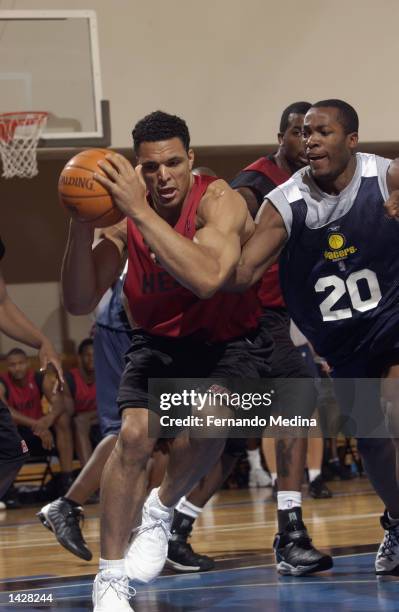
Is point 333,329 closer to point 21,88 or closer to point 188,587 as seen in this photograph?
point 188,587

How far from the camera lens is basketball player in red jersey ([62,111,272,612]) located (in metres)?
3.98

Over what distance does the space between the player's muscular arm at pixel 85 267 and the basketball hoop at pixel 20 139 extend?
19.1 ft

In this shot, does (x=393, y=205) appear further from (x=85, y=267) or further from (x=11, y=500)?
(x=11, y=500)

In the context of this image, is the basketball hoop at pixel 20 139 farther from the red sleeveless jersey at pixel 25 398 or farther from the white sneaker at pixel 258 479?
the white sneaker at pixel 258 479

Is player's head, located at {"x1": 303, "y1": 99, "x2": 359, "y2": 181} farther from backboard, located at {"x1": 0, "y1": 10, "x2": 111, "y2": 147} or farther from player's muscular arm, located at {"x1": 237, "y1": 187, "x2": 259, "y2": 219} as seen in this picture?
backboard, located at {"x1": 0, "y1": 10, "x2": 111, "y2": 147}

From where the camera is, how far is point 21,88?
35.4 feet

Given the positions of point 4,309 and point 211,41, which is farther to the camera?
point 211,41

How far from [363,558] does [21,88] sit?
690 centimetres

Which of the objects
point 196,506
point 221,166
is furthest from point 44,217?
point 196,506

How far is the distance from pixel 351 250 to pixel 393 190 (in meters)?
0.31

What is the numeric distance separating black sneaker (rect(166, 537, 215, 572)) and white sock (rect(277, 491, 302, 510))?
1.64 ft

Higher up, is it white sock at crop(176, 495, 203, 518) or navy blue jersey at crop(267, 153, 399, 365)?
navy blue jersey at crop(267, 153, 399, 365)

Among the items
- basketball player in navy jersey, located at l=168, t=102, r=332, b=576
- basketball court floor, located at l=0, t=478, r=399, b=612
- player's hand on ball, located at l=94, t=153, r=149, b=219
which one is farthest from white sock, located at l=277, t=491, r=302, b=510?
player's hand on ball, located at l=94, t=153, r=149, b=219

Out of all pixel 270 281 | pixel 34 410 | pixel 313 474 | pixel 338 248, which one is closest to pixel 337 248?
pixel 338 248
